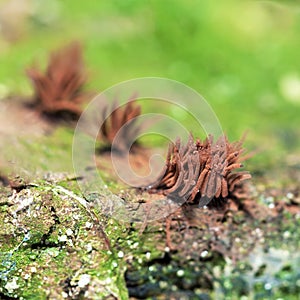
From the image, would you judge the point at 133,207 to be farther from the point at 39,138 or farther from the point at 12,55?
the point at 12,55

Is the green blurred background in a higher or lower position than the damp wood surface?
higher

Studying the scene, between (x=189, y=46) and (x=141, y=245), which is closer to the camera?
(x=141, y=245)

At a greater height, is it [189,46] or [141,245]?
[189,46]

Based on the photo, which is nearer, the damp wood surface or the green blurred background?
the damp wood surface

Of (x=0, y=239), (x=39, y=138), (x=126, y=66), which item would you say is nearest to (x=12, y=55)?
(x=126, y=66)

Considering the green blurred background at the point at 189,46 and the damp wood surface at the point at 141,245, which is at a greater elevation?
the green blurred background at the point at 189,46

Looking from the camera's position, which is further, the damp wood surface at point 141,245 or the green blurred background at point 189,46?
the green blurred background at point 189,46

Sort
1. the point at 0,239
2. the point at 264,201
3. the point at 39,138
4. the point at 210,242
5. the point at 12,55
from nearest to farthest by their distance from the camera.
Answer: the point at 0,239, the point at 210,242, the point at 264,201, the point at 39,138, the point at 12,55

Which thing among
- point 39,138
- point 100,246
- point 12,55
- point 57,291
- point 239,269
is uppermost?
point 12,55
